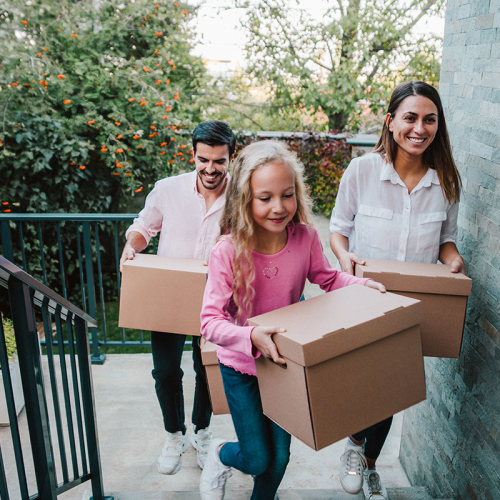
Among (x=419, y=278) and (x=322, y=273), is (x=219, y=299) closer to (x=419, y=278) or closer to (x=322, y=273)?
(x=322, y=273)

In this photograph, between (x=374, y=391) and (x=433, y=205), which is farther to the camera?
(x=433, y=205)

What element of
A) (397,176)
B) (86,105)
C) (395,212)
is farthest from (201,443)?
(86,105)

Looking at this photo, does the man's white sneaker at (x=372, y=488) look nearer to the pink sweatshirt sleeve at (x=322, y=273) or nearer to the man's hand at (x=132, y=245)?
the pink sweatshirt sleeve at (x=322, y=273)

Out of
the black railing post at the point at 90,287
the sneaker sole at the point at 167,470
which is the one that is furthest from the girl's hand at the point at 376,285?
the black railing post at the point at 90,287

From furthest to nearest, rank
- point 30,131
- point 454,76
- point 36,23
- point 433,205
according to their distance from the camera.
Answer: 1. point 36,23
2. point 30,131
3. point 454,76
4. point 433,205

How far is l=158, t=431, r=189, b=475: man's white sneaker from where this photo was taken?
82.7 inches

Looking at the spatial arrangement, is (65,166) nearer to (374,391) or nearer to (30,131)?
(30,131)

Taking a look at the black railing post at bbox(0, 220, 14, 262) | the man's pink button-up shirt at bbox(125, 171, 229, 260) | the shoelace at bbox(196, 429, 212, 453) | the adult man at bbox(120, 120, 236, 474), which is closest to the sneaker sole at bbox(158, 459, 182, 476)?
the shoelace at bbox(196, 429, 212, 453)

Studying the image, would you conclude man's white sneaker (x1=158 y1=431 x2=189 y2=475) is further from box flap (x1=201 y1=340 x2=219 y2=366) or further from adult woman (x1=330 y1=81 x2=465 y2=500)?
adult woman (x1=330 y1=81 x2=465 y2=500)

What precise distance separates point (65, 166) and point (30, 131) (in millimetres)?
373

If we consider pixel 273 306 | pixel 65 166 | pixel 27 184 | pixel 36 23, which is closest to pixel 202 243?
pixel 273 306

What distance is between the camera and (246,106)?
5.78 metres

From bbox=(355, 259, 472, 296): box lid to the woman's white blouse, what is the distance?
17 cm

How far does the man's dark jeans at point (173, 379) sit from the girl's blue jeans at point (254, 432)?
0.45m
